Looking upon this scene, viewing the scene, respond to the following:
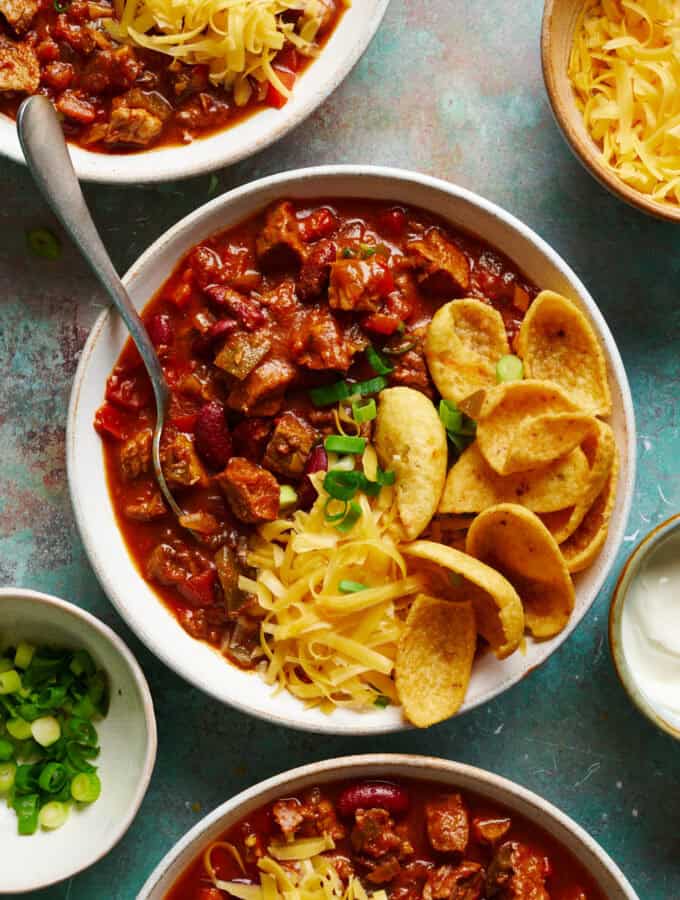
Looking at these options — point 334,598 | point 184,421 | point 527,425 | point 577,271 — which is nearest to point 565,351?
point 527,425

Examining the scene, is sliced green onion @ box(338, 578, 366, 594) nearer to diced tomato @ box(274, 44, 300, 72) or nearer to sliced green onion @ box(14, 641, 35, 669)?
sliced green onion @ box(14, 641, 35, 669)

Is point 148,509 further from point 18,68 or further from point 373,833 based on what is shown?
point 18,68

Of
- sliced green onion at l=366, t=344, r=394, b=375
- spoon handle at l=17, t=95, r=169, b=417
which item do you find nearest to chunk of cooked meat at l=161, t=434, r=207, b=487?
spoon handle at l=17, t=95, r=169, b=417

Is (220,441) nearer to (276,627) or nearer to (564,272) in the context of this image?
(276,627)

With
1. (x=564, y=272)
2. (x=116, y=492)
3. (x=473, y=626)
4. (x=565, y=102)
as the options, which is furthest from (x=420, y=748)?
(x=565, y=102)

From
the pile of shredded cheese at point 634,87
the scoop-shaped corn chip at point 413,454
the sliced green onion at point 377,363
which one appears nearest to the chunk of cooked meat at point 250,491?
the scoop-shaped corn chip at point 413,454

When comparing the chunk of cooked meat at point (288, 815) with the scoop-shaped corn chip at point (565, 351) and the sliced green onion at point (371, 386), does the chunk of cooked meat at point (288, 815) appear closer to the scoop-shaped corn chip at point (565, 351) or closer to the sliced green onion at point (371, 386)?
the sliced green onion at point (371, 386)
